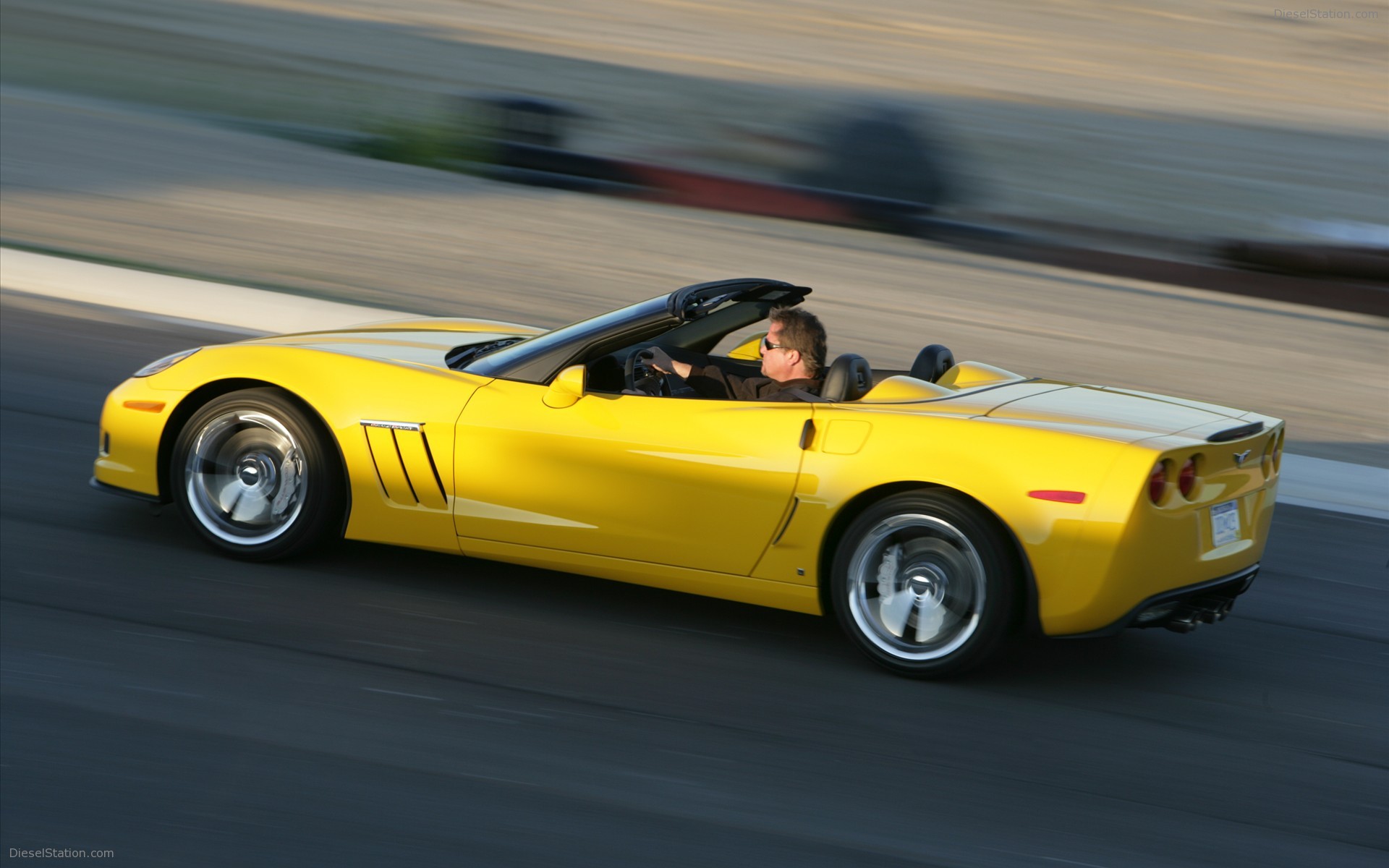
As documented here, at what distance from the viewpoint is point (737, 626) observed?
5.65m

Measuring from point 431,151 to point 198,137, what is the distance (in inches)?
105

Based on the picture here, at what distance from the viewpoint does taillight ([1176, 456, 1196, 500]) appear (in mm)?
4980

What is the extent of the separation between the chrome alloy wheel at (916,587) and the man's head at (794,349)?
0.81 metres

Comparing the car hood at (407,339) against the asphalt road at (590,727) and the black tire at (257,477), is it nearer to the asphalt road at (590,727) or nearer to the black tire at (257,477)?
the black tire at (257,477)

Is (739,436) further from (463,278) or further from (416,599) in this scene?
(463,278)

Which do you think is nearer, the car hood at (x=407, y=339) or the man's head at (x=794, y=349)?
the man's head at (x=794, y=349)

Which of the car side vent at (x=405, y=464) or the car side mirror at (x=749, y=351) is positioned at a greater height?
the car side mirror at (x=749, y=351)

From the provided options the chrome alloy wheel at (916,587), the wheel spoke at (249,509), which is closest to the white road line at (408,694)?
the wheel spoke at (249,509)

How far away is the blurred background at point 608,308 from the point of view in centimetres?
419

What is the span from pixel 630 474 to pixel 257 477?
57.5 inches

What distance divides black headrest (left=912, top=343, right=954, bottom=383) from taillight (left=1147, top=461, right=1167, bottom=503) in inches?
45.7

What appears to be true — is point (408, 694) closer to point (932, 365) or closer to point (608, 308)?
point (932, 365)

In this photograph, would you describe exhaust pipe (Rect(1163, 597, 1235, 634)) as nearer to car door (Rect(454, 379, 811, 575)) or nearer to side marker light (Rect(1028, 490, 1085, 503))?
side marker light (Rect(1028, 490, 1085, 503))

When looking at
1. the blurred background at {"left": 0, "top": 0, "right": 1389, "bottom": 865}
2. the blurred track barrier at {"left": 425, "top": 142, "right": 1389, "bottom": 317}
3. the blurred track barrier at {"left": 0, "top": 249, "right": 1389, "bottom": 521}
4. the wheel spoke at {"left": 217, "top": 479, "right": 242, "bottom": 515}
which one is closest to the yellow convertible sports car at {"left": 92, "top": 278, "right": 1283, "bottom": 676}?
the wheel spoke at {"left": 217, "top": 479, "right": 242, "bottom": 515}
